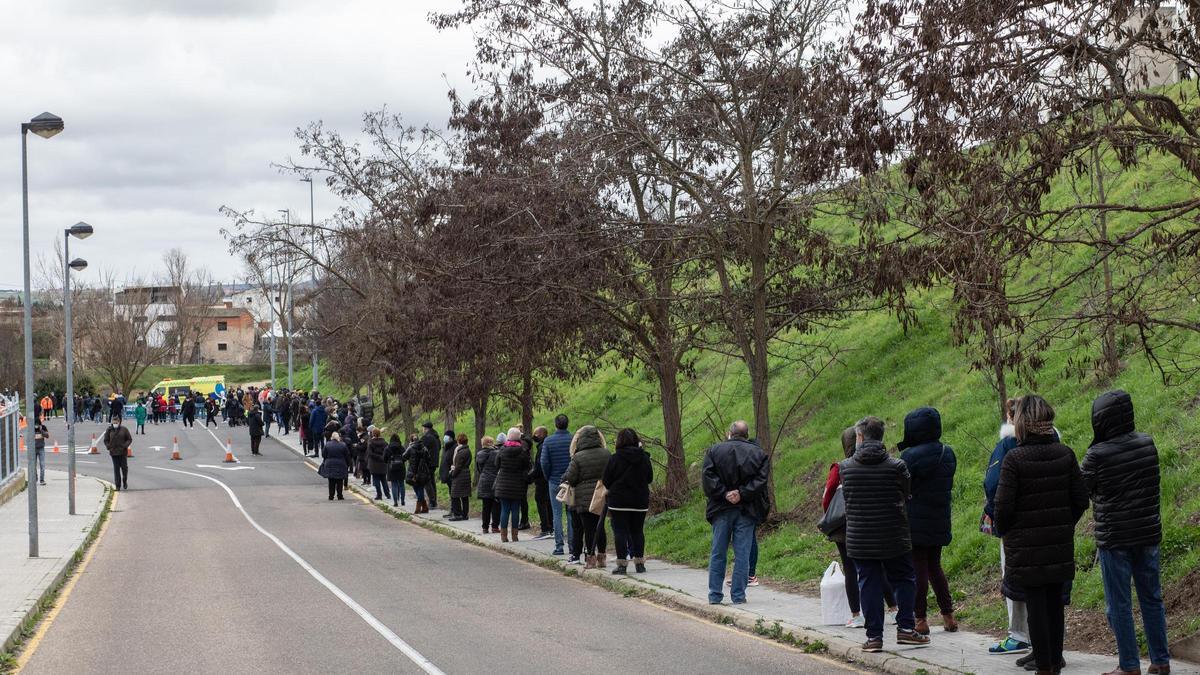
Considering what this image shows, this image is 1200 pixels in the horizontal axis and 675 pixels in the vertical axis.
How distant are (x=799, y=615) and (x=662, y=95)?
8162 millimetres

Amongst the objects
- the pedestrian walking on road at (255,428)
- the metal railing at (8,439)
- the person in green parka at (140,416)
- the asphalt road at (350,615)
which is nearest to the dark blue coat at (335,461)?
the asphalt road at (350,615)

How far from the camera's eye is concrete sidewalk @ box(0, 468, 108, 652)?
13289 mm

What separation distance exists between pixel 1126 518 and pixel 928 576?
2.56 m

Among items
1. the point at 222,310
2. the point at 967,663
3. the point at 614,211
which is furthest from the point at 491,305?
the point at 222,310

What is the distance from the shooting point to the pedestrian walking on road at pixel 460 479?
2345cm

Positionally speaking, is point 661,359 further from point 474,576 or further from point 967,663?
point 967,663

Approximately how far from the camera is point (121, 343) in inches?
3738

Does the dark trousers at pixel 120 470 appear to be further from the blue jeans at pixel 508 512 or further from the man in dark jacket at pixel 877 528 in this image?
the man in dark jacket at pixel 877 528

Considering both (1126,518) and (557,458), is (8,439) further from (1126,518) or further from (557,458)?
(1126,518)

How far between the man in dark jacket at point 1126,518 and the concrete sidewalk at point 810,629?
0.56 metres

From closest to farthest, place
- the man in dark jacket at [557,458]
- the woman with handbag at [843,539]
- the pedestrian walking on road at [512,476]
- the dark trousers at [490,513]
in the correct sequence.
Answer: the woman with handbag at [843,539] → the man in dark jacket at [557,458] → the pedestrian walking on road at [512,476] → the dark trousers at [490,513]

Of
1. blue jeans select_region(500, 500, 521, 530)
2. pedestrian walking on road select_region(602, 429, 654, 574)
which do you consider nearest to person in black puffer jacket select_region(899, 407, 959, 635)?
pedestrian walking on road select_region(602, 429, 654, 574)

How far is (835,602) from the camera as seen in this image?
36.1 ft

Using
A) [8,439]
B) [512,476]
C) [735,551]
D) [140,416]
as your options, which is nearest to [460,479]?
[512,476]
